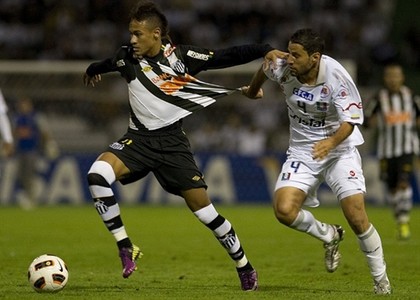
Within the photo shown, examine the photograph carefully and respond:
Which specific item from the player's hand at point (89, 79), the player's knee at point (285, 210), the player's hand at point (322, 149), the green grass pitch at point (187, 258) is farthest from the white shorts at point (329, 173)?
the player's hand at point (89, 79)

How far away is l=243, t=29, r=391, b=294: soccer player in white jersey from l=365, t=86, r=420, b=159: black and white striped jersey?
6.08 metres

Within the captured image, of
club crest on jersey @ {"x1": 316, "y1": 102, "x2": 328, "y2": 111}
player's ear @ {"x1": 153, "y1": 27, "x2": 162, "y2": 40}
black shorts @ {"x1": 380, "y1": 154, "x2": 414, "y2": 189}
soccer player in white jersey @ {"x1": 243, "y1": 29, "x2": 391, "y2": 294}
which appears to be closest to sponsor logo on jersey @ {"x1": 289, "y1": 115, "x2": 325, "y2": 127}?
soccer player in white jersey @ {"x1": 243, "y1": 29, "x2": 391, "y2": 294}

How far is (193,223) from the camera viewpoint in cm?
1828

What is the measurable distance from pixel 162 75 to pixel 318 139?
4.76ft

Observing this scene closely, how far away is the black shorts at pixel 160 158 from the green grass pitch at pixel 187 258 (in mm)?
939

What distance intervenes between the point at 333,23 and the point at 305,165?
18501mm

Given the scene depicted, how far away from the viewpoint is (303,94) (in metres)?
8.79

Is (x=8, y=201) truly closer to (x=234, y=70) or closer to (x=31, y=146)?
(x=31, y=146)

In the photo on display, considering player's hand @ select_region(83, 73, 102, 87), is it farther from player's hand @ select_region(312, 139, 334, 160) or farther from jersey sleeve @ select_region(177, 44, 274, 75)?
player's hand @ select_region(312, 139, 334, 160)

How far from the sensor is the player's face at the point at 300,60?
850 centimetres

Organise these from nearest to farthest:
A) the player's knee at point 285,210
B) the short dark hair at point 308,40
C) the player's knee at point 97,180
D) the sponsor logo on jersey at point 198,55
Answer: the short dark hair at point 308,40, the player's knee at point 97,180, the player's knee at point 285,210, the sponsor logo on jersey at point 198,55

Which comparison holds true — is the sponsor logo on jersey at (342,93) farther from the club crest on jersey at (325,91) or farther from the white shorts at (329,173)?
the white shorts at (329,173)

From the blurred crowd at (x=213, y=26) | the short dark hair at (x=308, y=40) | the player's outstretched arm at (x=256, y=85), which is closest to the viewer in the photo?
the short dark hair at (x=308, y=40)

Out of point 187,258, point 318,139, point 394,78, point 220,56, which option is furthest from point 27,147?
point 318,139
